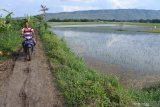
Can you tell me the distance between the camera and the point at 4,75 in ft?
45.6

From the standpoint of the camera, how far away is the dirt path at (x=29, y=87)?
33.4 feet

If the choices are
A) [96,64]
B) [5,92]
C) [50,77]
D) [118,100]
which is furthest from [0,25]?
[118,100]

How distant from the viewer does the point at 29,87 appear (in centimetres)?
1177

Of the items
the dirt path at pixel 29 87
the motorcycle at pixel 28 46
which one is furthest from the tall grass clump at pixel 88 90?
the motorcycle at pixel 28 46

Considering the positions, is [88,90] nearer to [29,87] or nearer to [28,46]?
[29,87]

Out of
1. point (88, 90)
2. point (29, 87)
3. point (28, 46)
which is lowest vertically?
point (29, 87)

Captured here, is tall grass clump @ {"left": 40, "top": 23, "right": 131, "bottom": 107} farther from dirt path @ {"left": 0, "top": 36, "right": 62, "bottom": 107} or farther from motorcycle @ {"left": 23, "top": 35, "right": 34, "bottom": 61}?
motorcycle @ {"left": 23, "top": 35, "right": 34, "bottom": 61}

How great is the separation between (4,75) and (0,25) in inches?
441

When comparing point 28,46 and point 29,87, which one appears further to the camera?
point 28,46

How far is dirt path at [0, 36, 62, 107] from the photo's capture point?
1019cm

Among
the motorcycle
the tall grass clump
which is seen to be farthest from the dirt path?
the motorcycle

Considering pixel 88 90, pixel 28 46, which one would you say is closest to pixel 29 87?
pixel 88 90

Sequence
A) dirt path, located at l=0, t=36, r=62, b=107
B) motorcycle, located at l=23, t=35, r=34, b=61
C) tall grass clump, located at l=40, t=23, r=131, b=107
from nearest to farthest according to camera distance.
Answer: tall grass clump, located at l=40, t=23, r=131, b=107, dirt path, located at l=0, t=36, r=62, b=107, motorcycle, located at l=23, t=35, r=34, b=61

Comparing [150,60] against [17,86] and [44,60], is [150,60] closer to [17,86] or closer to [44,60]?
[44,60]
